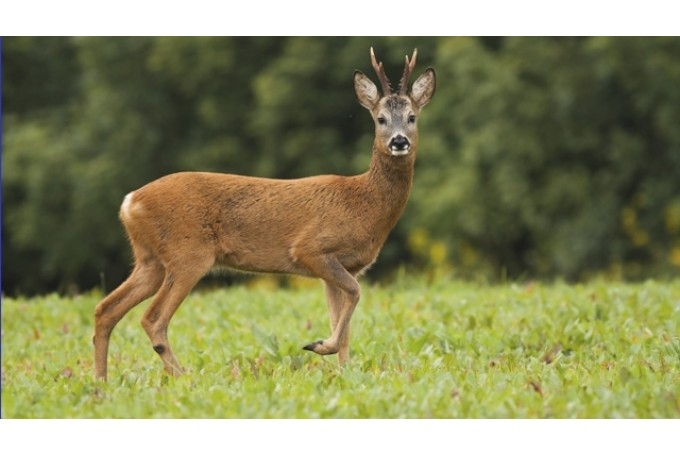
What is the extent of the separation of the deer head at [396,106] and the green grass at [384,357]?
129 centimetres

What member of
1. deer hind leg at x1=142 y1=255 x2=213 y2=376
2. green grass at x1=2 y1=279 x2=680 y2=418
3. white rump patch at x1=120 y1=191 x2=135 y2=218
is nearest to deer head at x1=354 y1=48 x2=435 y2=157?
green grass at x1=2 y1=279 x2=680 y2=418

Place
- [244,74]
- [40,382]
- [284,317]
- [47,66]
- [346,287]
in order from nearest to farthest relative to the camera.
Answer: [40,382], [346,287], [284,317], [244,74], [47,66]

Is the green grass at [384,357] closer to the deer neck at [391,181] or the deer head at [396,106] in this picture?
the deer neck at [391,181]

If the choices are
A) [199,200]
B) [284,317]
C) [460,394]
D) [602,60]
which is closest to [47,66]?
[602,60]

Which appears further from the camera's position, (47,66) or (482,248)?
(47,66)

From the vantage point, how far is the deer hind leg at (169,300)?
786 centimetres

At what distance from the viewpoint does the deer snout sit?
26.5ft

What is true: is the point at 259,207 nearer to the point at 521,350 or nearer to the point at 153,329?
the point at 153,329

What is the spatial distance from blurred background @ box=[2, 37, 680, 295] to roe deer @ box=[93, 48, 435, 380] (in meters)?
8.81

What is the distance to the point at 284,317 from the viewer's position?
1033cm

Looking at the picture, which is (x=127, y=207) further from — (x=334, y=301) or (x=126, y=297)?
(x=334, y=301)

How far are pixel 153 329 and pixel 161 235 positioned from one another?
0.58 m

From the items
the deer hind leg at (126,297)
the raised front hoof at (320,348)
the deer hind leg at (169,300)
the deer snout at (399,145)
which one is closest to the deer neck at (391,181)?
the deer snout at (399,145)

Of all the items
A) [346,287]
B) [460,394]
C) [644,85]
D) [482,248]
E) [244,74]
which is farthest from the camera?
[244,74]
